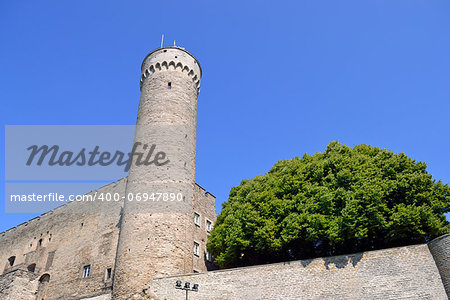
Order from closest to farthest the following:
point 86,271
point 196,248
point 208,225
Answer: point 196,248 < point 86,271 < point 208,225

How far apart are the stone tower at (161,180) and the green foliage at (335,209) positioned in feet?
9.10

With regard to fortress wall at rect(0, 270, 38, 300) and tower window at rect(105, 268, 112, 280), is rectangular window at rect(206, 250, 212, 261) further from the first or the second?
fortress wall at rect(0, 270, 38, 300)

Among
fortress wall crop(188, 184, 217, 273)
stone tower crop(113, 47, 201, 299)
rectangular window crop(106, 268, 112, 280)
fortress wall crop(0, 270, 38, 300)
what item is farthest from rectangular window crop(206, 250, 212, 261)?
fortress wall crop(0, 270, 38, 300)

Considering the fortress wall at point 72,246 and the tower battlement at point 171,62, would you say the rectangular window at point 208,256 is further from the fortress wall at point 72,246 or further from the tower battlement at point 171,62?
the tower battlement at point 171,62

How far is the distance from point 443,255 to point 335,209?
4.31 m

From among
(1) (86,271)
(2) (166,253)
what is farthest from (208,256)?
(1) (86,271)

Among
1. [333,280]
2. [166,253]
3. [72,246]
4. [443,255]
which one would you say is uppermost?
[72,246]

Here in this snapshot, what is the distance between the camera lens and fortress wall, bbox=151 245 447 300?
1424 cm

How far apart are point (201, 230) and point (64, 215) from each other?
1093cm

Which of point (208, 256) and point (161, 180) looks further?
point (208, 256)

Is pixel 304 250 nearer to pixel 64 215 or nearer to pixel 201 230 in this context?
pixel 201 230

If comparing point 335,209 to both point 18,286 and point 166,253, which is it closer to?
point 166,253

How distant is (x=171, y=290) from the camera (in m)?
16.4

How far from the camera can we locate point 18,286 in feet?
78.8
